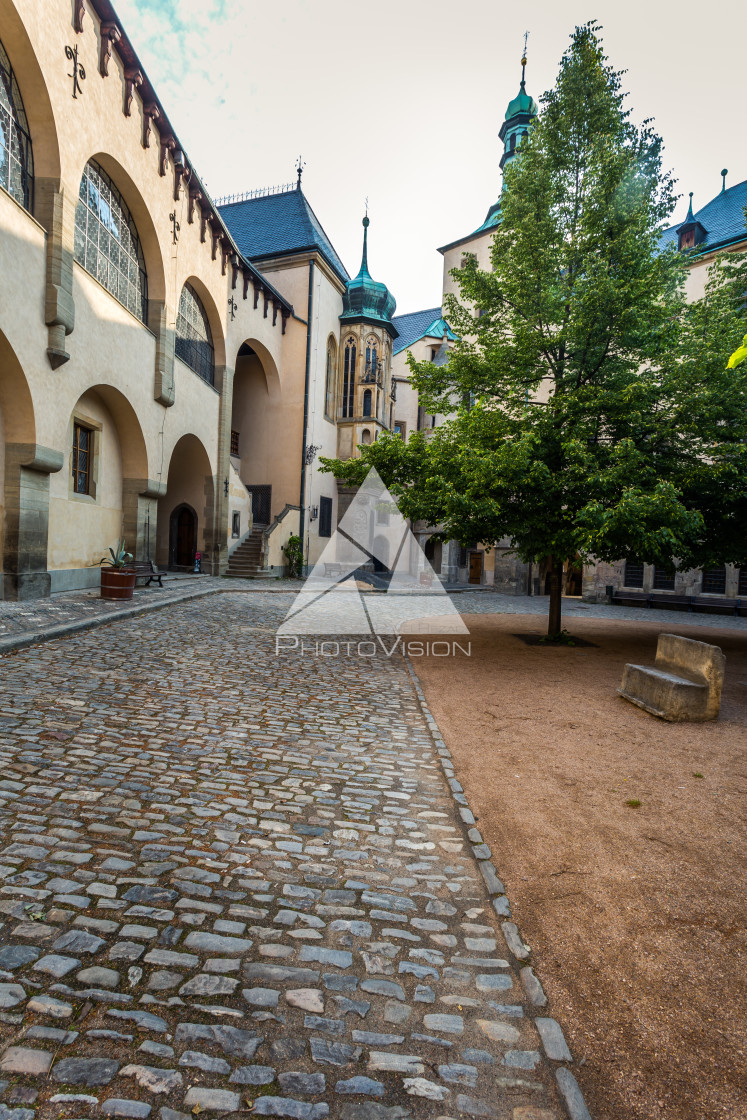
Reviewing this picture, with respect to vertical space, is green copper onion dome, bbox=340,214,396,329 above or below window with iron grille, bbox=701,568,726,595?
above

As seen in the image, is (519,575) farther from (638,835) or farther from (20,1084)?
(20,1084)

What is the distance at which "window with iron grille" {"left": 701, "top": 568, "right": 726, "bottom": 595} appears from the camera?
2397 centimetres

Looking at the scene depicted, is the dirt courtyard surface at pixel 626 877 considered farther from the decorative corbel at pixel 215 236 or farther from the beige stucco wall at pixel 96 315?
the decorative corbel at pixel 215 236

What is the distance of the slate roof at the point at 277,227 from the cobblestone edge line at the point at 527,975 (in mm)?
31004

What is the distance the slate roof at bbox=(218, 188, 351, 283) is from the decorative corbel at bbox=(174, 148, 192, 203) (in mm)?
11387

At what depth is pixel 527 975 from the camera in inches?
96.4

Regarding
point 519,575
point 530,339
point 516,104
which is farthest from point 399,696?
point 516,104

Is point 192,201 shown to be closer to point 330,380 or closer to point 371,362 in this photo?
point 330,380

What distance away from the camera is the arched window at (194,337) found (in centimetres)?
2012

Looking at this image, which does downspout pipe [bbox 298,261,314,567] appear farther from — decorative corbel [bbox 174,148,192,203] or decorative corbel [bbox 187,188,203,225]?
decorative corbel [bbox 174,148,192,203]

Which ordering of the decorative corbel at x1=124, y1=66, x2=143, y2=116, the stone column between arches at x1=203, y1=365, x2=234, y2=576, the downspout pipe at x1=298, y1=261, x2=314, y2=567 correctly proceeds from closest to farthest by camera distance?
the decorative corbel at x1=124, y1=66, x2=143, y2=116
the stone column between arches at x1=203, y1=365, x2=234, y2=576
the downspout pipe at x1=298, y1=261, x2=314, y2=567

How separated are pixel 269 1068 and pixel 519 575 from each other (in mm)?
29111

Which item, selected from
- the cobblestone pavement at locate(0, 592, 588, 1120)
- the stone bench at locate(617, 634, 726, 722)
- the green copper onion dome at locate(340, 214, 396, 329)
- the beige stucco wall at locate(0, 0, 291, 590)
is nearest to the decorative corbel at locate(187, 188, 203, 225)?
the beige stucco wall at locate(0, 0, 291, 590)

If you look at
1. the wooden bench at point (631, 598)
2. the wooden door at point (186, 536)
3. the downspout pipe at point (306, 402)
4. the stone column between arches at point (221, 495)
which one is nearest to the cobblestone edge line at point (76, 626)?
the stone column between arches at point (221, 495)
